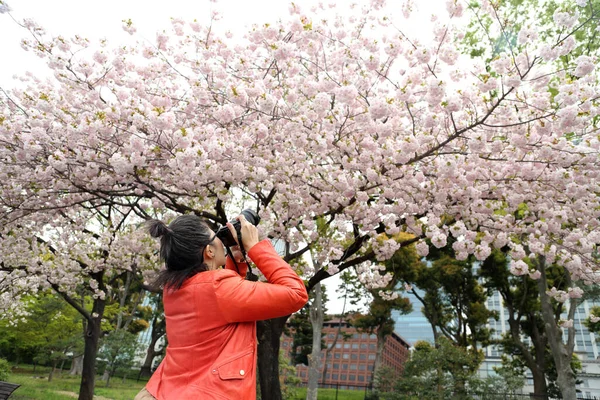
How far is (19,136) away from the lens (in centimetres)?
579

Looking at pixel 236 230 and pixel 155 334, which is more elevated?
pixel 236 230

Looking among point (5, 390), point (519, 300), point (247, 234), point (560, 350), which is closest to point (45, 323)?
point (5, 390)

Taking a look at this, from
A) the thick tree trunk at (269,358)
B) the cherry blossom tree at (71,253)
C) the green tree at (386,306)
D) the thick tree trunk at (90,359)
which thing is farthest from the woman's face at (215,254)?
the green tree at (386,306)

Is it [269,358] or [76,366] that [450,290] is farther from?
[76,366]

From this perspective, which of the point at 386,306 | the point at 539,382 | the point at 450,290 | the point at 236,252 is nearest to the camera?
the point at 236,252

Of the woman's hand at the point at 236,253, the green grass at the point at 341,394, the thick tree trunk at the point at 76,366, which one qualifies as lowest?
the thick tree trunk at the point at 76,366

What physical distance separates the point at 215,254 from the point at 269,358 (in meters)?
5.81

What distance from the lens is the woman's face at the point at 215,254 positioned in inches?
63.7

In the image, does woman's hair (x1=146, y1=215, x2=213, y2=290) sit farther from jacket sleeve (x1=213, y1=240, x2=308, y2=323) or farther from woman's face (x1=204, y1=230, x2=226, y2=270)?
jacket sleeve (x1=213, y1=240, x2=308, y2=323)

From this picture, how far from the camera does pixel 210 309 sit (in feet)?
4.76

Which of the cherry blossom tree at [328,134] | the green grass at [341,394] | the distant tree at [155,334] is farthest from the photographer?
the distant tree at [155,334]

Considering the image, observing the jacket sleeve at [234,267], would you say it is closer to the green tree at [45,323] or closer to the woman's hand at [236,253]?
the woman's hand at [236,253]

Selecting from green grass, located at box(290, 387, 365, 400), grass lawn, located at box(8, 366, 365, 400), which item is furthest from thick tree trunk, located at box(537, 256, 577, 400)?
green grass, located at box(290, 387, 365, 400)

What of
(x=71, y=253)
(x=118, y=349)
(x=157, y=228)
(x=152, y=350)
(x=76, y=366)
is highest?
(x=71, y=253)
